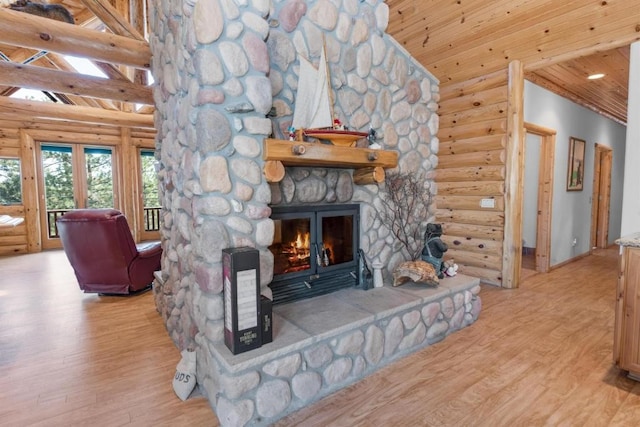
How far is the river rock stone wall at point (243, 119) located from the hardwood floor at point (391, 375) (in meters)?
0.35

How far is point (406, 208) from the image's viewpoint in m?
3.16

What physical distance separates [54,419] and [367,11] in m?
3.55

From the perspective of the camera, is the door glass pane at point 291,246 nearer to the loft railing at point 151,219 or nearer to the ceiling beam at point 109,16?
the ceiling beam at point 109,16

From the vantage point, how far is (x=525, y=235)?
602 centimetres

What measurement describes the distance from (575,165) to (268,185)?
5410 mm

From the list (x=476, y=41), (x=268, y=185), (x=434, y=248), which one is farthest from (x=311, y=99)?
(x=476, y=41)

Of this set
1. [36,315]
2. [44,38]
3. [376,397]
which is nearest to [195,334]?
[376,397]

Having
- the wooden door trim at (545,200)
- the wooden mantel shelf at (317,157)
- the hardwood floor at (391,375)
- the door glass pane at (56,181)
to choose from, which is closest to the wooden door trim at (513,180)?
the hardwood floor at (391,375)

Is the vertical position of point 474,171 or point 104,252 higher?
point 474,171

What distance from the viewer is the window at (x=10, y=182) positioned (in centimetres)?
636

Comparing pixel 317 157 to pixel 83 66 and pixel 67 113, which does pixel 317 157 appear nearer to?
pixel 67 113

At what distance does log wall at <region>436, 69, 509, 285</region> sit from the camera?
3961 mm

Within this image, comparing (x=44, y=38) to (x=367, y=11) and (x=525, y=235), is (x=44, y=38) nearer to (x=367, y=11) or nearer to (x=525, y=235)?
(x=367, y=11)

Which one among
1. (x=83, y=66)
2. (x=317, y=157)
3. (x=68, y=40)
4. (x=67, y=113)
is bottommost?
(x=317, y=157)
